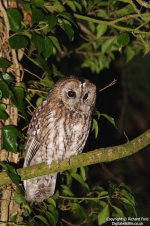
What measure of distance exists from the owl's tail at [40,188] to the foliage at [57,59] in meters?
0.05

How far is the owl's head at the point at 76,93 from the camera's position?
2334 mm

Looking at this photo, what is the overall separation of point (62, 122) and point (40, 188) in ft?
1.64

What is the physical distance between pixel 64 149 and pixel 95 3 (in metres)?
0.87

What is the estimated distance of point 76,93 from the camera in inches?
93.2

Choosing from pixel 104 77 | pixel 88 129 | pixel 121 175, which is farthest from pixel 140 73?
pixel 88 129

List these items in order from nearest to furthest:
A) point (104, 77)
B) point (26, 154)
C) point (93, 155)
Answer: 1. point (93, 155)
2. point (26, 154)
3. point (104, 77)

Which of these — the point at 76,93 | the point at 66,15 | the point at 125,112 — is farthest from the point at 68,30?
the point at 125,112

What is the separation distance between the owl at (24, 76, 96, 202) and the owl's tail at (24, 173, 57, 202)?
237 millimetres

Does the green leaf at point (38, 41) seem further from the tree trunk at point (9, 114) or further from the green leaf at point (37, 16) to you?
the tree trunk at point (9, 114)

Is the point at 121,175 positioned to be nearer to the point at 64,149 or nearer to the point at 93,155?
the point at 64,149

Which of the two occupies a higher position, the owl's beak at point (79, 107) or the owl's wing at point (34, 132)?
the owl's beak at point (79, 107)

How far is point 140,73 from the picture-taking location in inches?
189

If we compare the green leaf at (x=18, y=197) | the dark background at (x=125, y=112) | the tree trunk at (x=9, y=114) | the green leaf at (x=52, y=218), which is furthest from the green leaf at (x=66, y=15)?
the dark background at (x=125, y=112)

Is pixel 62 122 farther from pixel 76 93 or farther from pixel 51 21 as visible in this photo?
pixel 51 21
